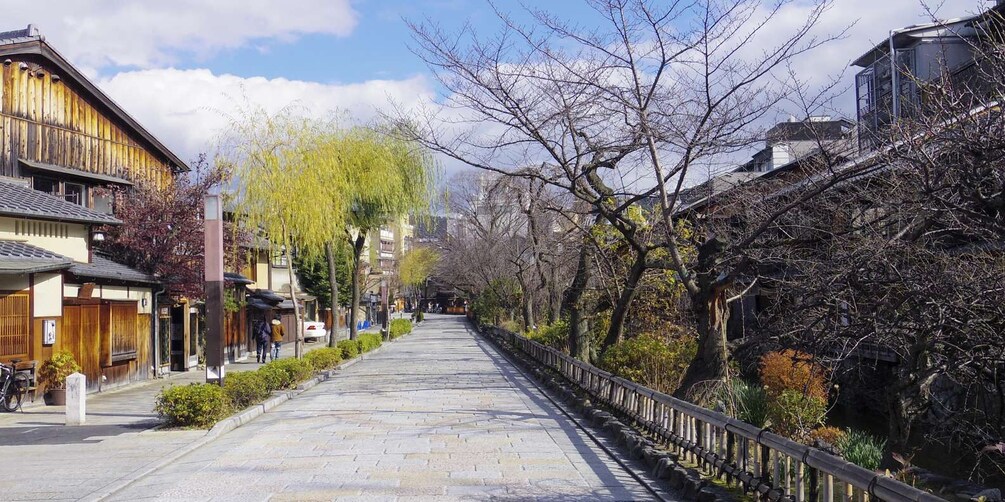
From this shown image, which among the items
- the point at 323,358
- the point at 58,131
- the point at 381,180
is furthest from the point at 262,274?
the point at 58,131

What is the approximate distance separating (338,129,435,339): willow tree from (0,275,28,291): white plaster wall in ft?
36.5

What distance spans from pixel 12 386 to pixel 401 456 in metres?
9.79

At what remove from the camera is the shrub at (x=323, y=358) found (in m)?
25.4

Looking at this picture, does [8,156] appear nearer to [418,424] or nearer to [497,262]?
[418,424]

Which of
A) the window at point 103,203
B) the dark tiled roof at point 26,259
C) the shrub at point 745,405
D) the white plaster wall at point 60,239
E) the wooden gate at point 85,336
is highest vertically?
the window at point 103,203

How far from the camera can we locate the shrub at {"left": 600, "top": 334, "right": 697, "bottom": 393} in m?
17.0

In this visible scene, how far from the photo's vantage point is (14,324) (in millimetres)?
18000

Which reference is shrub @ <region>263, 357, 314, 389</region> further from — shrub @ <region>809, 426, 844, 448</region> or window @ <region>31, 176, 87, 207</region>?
shrub @ <region>809, 426, 844, 448</region>

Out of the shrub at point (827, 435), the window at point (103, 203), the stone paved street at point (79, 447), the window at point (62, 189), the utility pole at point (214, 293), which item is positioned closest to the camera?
the stone paved street at point (79, 447)

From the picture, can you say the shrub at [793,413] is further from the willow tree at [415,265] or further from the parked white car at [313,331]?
the willow tree at [415,265]

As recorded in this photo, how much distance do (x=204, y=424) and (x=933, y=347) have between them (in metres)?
11.3

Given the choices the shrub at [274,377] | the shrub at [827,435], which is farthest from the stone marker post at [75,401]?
the shrub at [827,435]

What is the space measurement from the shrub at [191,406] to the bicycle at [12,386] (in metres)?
4.20

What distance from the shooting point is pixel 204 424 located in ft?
47.9
